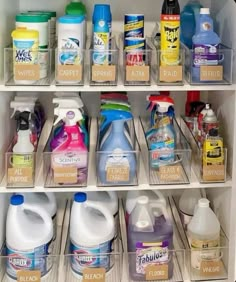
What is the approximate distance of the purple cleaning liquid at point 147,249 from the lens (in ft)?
6.13

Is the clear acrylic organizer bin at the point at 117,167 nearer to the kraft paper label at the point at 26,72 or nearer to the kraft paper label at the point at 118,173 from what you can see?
the kraft paper label at the point at 118,173

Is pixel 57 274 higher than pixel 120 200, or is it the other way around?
pixel 120 200

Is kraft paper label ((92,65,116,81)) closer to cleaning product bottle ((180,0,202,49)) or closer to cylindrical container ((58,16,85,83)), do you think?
cylindrical container ((58,16,85,83))

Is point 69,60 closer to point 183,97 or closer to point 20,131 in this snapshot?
point 20,131

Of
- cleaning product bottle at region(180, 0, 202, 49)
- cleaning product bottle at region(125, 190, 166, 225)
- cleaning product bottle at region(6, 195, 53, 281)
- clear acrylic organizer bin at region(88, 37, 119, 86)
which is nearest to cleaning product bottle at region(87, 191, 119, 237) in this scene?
cleaning product bottle at region(125, 190, 166, 225)

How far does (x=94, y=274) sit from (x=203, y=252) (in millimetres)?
391

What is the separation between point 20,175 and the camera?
1816mm

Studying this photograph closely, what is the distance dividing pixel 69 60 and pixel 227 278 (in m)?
0.96

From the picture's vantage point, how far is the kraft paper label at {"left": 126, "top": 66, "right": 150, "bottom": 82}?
5.78ft

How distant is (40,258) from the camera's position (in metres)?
1.88

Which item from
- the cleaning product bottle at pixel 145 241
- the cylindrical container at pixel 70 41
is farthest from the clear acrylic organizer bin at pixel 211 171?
the cylindrical container at pixel 70 41

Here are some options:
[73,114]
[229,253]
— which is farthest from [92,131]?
[229,253]

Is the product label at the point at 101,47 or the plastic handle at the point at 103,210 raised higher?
the product label at the point at 101,47

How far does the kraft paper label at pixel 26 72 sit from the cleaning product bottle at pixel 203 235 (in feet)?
2.44
